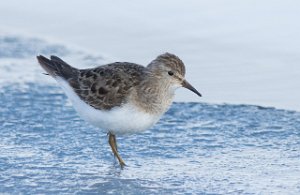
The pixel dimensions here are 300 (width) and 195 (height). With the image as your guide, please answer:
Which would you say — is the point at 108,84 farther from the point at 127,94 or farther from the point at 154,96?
the point at 154,96

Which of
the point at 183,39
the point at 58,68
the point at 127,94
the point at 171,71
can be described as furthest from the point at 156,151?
the point at 183,39

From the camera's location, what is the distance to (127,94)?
7.43m

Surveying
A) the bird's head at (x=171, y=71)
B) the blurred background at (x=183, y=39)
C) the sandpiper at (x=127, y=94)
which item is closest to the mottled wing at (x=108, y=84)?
the sandpiper at (x=127, y=94)

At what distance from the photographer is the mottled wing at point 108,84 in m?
7.49

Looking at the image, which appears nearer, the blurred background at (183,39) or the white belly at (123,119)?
the white belly at (123,119)

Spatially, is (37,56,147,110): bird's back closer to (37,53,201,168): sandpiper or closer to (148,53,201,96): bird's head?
(37,53,201,168): sandpiper

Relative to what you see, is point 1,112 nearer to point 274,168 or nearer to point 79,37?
point 79,37

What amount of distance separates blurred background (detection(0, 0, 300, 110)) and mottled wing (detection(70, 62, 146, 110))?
1.52 m

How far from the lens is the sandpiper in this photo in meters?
7.34

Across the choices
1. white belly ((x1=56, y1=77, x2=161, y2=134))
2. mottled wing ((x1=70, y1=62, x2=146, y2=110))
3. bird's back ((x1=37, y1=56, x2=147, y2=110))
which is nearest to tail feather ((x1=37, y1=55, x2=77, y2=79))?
bird's back ((x1=37, y1=56, x2=147, y2=110))

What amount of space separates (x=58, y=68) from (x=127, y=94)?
3.58ft

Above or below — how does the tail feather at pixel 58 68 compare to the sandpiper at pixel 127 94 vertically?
above

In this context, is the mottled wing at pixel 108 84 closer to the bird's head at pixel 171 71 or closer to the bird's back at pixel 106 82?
the bird's back at pixel 106 82

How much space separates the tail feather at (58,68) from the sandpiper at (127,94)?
241 millimetres
